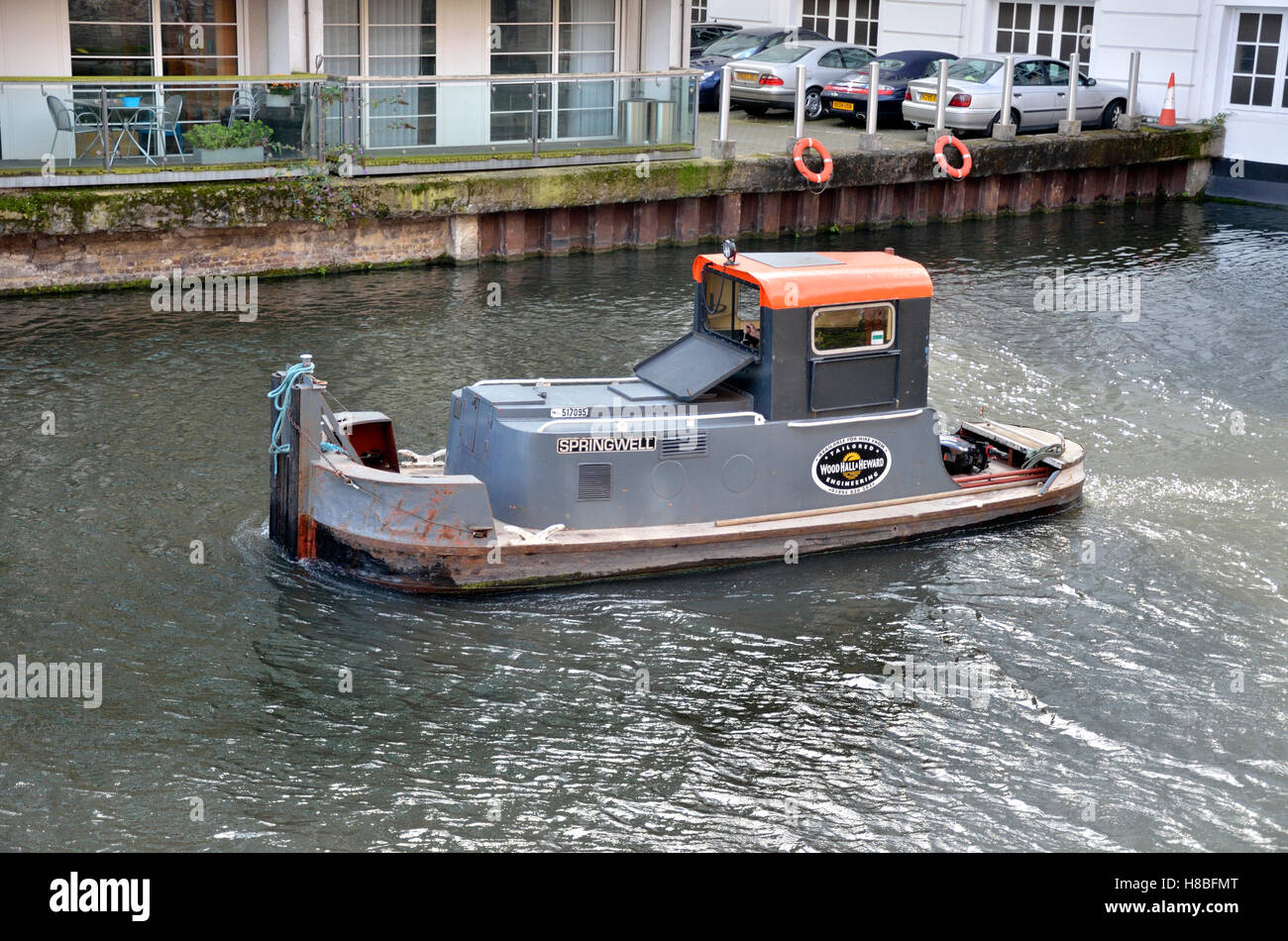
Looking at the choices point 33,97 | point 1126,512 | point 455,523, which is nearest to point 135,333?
point 33,97

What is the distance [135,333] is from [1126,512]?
11256mm

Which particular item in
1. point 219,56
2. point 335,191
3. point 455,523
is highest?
point 219,56

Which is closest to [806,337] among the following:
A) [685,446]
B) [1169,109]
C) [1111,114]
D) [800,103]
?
[685,446]

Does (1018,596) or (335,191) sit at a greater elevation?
(335,191)

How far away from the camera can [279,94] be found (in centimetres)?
2088

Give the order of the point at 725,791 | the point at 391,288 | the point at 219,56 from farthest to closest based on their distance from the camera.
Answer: the point at 219,56
the point at 391,288
the point at 725,791

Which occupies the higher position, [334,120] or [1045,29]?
[1045,29]

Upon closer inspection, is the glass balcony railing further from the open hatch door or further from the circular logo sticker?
the circular logo sticker

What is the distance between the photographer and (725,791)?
9.38 metres

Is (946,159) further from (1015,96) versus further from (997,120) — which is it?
(1015,96)

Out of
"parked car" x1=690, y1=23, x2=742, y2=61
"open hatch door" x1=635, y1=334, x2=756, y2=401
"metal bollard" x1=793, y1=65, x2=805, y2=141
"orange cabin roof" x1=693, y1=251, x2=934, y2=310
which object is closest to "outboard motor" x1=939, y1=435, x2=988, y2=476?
"orange cabin roof" x1=693, y1=251, x2=934, y2=310

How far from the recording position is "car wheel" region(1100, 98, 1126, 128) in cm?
3084

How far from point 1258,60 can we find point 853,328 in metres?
21.4
